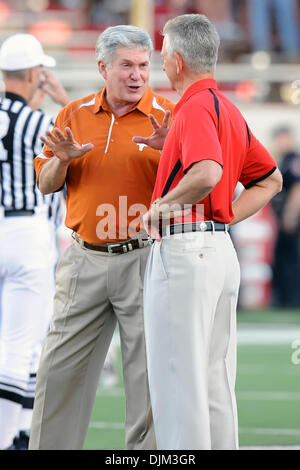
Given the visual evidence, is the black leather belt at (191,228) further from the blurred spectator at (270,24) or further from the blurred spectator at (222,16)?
the blurred spectator at (222,16)

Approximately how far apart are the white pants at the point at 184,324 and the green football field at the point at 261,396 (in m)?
1.87

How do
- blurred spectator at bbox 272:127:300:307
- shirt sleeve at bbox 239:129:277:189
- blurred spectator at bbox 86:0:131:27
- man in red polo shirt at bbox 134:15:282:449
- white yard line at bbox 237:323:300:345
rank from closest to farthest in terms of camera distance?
1. man in red polo shirt at bbox 134:15:282:449
2. shirt sleeve at bbox 239:129:277:189
3. white yard line at bbox 237:323:300:345
4. blurred spectator at bbox 272:127:300:307
5. blurred spectator at bbox 86:0:131:27

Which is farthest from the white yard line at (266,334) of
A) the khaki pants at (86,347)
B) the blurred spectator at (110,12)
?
the blurred spectator at (110,12)

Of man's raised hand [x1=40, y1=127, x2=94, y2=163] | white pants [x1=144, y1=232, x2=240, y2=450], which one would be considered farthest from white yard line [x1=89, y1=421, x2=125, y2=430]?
man's raised hand [x1=40, y1=127, x2=94, y2=163]

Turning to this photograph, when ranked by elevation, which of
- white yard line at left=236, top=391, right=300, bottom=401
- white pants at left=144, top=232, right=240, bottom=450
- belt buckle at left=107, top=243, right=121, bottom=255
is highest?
white yard line at left=236, top=391, right=300, bottom=401

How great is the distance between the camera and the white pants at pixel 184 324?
3879 millimetres

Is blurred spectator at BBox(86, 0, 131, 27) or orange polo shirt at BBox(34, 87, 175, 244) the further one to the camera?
blurred spectator at BBox(86, 0, 131, 27)

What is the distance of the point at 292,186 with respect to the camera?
1308 cm

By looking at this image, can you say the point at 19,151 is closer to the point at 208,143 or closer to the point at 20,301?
the point at 20,301

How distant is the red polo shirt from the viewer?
3.78 meters

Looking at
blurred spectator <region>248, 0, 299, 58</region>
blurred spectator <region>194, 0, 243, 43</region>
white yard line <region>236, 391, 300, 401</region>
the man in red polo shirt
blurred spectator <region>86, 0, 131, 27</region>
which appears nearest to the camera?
the man in red polo shirt

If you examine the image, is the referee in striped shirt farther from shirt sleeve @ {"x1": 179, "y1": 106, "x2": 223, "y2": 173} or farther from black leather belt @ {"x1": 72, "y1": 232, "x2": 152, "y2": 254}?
shirt sleeve @ {"x1": 179, "y1": 106, "x2": 223, "y2": 173}

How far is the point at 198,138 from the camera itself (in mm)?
3775
